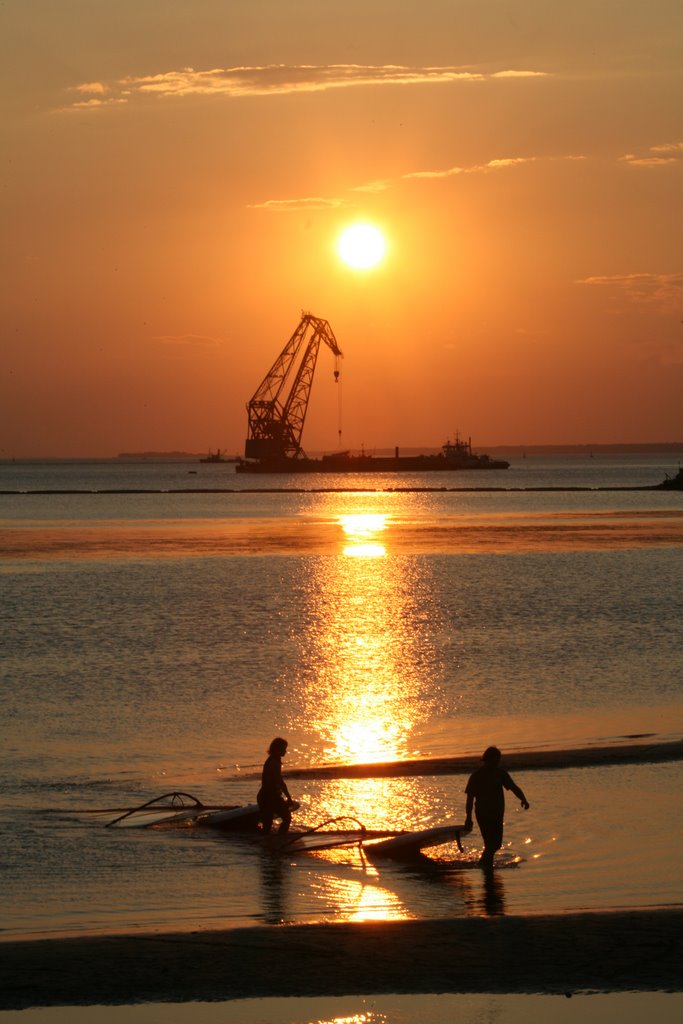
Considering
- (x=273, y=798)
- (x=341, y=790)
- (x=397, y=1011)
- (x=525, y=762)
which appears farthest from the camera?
(x=525, y=762)

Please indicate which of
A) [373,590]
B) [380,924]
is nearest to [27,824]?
[380,924]

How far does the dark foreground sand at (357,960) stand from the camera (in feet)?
41.0

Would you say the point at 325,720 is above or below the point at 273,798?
above

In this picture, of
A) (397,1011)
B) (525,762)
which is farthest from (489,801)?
(525,762)

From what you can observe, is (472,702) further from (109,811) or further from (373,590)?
(373,590)

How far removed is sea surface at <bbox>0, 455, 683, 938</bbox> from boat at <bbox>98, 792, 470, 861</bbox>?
303 millimetres

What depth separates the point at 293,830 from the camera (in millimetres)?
19656

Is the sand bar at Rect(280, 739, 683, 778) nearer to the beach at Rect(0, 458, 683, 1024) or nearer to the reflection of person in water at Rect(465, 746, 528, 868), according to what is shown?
the beach at Rect(0, 458, 683, 1024)

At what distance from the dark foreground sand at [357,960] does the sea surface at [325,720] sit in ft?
3.17

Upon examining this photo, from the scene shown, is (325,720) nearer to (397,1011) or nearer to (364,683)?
(364,683)

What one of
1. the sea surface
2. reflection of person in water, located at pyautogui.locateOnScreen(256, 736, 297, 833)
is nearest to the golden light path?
the sea surface

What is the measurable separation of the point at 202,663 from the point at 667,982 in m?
29.3

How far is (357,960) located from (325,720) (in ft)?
55.3

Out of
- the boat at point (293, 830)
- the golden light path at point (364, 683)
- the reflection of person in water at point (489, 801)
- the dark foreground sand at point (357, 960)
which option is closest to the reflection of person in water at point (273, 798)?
the boat at point (293, 830)
